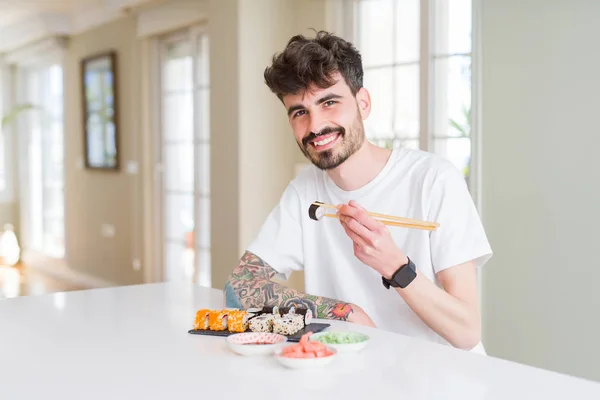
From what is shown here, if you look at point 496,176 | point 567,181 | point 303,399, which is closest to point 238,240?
point 496,176

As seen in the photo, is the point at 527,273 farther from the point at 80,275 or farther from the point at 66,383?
the point at 80,275

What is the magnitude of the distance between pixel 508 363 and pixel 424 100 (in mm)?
2573

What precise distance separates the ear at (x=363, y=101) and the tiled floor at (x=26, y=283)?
5457 mm

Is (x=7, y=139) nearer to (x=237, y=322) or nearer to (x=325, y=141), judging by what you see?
(x=325, y=141)

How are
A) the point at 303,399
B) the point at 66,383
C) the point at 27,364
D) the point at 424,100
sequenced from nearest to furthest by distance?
the point at 303,399, the point at 66,383, the point at 27,364, the point at 424,100

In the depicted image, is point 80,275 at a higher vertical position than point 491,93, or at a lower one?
lower

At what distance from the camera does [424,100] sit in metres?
3.81

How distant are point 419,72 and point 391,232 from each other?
6.78 ft

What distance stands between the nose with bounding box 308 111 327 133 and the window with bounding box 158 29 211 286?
3.68 metres

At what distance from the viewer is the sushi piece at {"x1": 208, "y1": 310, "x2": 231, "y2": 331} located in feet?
5.47

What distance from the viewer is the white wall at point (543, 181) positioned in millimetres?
3035

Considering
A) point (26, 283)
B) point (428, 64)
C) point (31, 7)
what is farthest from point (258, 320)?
point (31, 7)

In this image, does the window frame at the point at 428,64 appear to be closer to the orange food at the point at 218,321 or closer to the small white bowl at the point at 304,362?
the orange food at the point at 218,321

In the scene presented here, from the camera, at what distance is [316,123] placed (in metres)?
2.00
